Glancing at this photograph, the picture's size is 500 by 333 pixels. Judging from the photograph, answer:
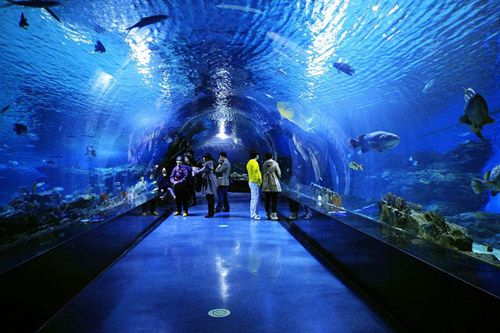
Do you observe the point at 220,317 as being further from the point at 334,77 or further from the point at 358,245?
the point at 334,77

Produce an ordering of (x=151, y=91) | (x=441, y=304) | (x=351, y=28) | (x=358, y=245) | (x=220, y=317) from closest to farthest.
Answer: (x=441, y=304) → (x=220, y=317) → (x=358, y=245) → (x=351, y=28) → (x=151, y=91)

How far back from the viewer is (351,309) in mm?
3475

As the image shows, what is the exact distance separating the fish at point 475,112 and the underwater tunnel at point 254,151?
25 millimetres

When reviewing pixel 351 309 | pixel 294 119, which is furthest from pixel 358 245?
pixel 294 119

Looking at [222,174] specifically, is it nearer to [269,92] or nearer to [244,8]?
[269,92]

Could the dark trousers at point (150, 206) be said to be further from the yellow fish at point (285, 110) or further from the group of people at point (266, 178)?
the yellow fish at point (285, 110)

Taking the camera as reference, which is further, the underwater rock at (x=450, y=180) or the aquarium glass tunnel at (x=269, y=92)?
the underwater rock at (x=450, y=180)

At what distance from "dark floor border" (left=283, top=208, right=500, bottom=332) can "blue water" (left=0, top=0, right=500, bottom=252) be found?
4.16 m

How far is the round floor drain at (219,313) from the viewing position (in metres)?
3.26

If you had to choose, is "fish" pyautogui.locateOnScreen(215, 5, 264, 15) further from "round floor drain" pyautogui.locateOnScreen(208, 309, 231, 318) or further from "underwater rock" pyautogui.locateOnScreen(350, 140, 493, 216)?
"underwater rock" pyautogui.locateOnScreen(350, 140, 493, 216)

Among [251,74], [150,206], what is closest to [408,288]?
[150,206]

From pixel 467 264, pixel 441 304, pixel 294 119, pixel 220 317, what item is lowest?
pixel 220 317

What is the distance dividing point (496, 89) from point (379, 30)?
4741 mm

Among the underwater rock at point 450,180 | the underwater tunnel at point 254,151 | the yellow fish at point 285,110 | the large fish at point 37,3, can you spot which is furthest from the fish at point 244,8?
the underwater rock at point 450,180
